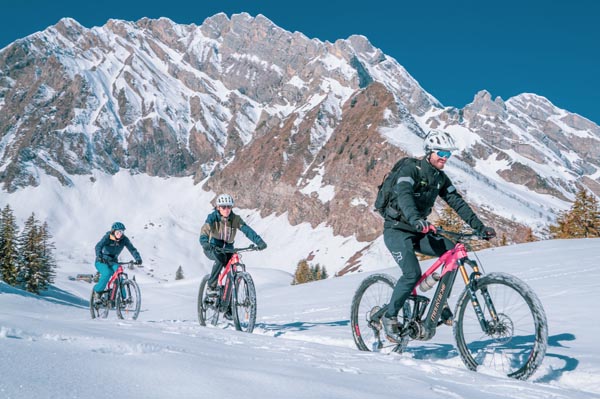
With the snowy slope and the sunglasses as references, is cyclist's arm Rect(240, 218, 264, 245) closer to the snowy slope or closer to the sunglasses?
the snowy slope

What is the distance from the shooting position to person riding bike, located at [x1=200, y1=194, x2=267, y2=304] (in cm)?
1119

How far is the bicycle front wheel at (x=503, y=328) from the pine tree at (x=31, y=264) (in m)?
49.2

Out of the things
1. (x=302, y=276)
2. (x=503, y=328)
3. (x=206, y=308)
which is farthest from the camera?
(x=302, y=276)

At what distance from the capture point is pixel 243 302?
35.2ft

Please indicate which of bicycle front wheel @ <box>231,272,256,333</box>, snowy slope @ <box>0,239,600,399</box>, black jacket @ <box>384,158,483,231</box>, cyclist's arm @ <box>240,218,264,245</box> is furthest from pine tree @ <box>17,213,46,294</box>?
black jacket @ <box>384,158,483,231</box>

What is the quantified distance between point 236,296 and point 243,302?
0.24 metres

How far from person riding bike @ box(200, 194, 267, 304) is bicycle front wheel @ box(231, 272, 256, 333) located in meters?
0.73

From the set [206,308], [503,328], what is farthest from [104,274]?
[503,328]

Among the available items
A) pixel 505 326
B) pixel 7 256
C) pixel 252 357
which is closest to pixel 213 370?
pixel 252 357

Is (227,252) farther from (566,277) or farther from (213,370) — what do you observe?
(566,277)

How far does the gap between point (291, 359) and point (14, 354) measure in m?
2.72

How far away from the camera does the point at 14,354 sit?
3.69m

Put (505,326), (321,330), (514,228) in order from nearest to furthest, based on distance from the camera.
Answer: (505,326) → (321,330) → (514,228)

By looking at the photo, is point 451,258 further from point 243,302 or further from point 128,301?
point 128,301
